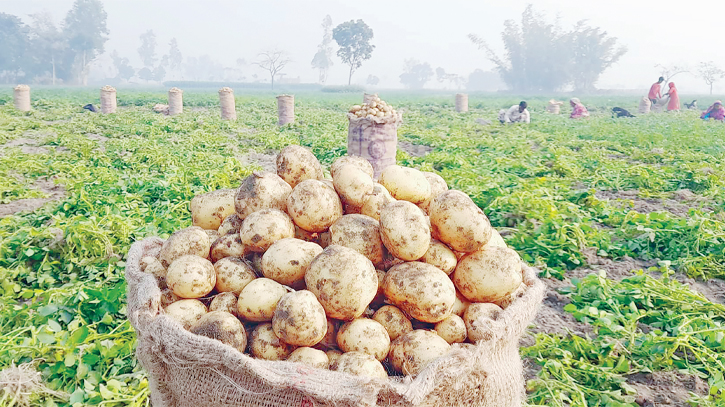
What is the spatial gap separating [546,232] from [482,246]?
3.55 meters

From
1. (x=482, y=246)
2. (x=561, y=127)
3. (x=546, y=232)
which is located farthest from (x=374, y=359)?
(x=561, y=127)

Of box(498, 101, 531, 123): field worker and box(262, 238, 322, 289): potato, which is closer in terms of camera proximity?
box(262, 238, 322, 289): potato

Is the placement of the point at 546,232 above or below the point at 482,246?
below

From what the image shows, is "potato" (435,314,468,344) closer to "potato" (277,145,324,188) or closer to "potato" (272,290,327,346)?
"potato" (272,290,327,346)

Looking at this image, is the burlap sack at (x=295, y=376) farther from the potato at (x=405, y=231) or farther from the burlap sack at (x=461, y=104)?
the burlap sack at (x=461, y=104)

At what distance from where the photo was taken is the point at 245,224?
2.38 meters

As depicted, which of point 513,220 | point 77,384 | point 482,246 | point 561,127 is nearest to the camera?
point 482,246

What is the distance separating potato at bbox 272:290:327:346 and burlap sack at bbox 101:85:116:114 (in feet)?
74.6

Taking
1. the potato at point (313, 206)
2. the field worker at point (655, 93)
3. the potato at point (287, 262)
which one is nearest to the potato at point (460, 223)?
the potato at point (313, 206)

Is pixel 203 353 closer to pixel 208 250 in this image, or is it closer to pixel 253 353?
pixel 253 353

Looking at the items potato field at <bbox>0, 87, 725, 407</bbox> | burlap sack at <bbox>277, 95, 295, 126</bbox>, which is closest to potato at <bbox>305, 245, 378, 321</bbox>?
potato field at <bbox>0, 87, 725, 407</bbox>

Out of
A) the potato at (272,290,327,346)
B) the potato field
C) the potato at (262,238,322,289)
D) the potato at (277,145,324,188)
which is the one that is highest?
the potato at (277,145,324,188)

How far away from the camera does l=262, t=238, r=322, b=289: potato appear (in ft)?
7.13

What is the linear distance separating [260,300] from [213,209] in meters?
0.96
